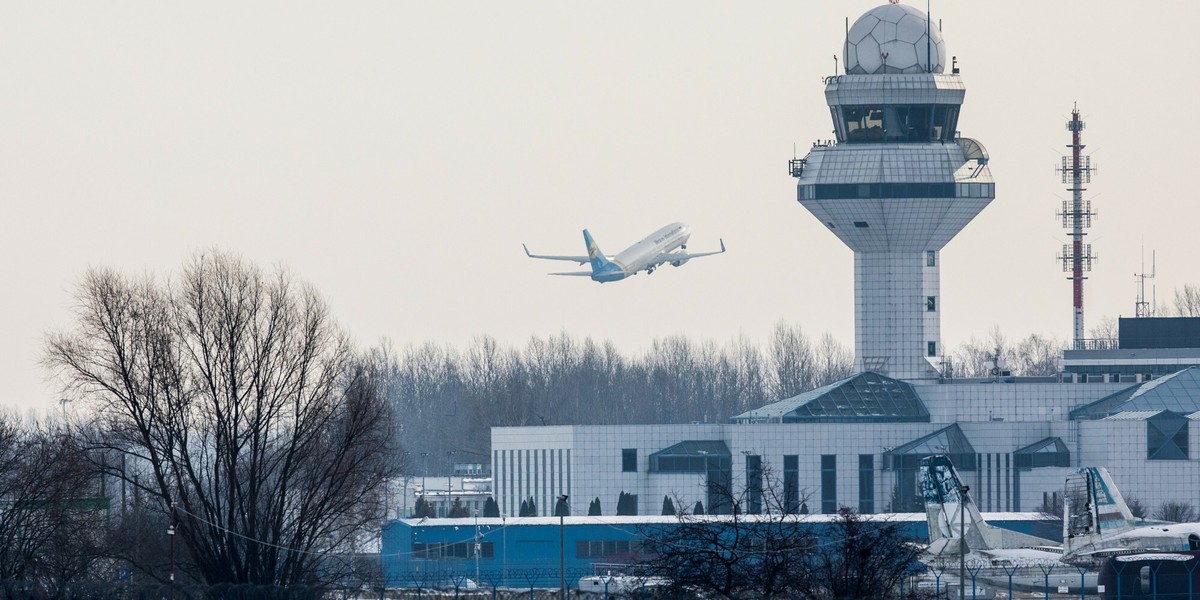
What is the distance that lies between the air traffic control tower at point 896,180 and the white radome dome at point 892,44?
0.07 meters

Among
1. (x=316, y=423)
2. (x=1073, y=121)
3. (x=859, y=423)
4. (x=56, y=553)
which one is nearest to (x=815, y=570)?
A: (x=316, y=423)

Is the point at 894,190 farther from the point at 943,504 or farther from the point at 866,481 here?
the point at 943,504

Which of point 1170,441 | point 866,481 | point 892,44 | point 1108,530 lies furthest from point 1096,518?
point 892,44

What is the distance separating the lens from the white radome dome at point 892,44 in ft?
561

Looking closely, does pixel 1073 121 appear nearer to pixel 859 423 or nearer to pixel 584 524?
pixel 859 423

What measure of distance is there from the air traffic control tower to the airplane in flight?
47.4 ft

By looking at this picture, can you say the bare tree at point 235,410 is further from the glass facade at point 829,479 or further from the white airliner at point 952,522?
the glass facade at point 829,479

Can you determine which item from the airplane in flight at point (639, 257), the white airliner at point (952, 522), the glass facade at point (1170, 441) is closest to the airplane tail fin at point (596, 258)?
the airplane in flight at point (639, 257)

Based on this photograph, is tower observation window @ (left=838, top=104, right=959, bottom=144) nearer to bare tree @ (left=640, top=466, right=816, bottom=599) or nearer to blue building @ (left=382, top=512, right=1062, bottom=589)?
blue building @ (left=382, top=512, right=1062, bottom=589)

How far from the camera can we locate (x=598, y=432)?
167750 millimetres

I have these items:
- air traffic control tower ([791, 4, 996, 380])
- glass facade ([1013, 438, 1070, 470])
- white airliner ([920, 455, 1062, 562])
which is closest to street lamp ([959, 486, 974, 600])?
white airliner ([920, 455, 1062, 562])

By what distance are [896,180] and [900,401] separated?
568 inches

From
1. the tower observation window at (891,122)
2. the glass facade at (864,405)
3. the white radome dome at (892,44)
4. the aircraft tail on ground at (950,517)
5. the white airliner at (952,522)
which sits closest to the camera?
the white airliner at (952,522)

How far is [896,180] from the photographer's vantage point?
165625mm
